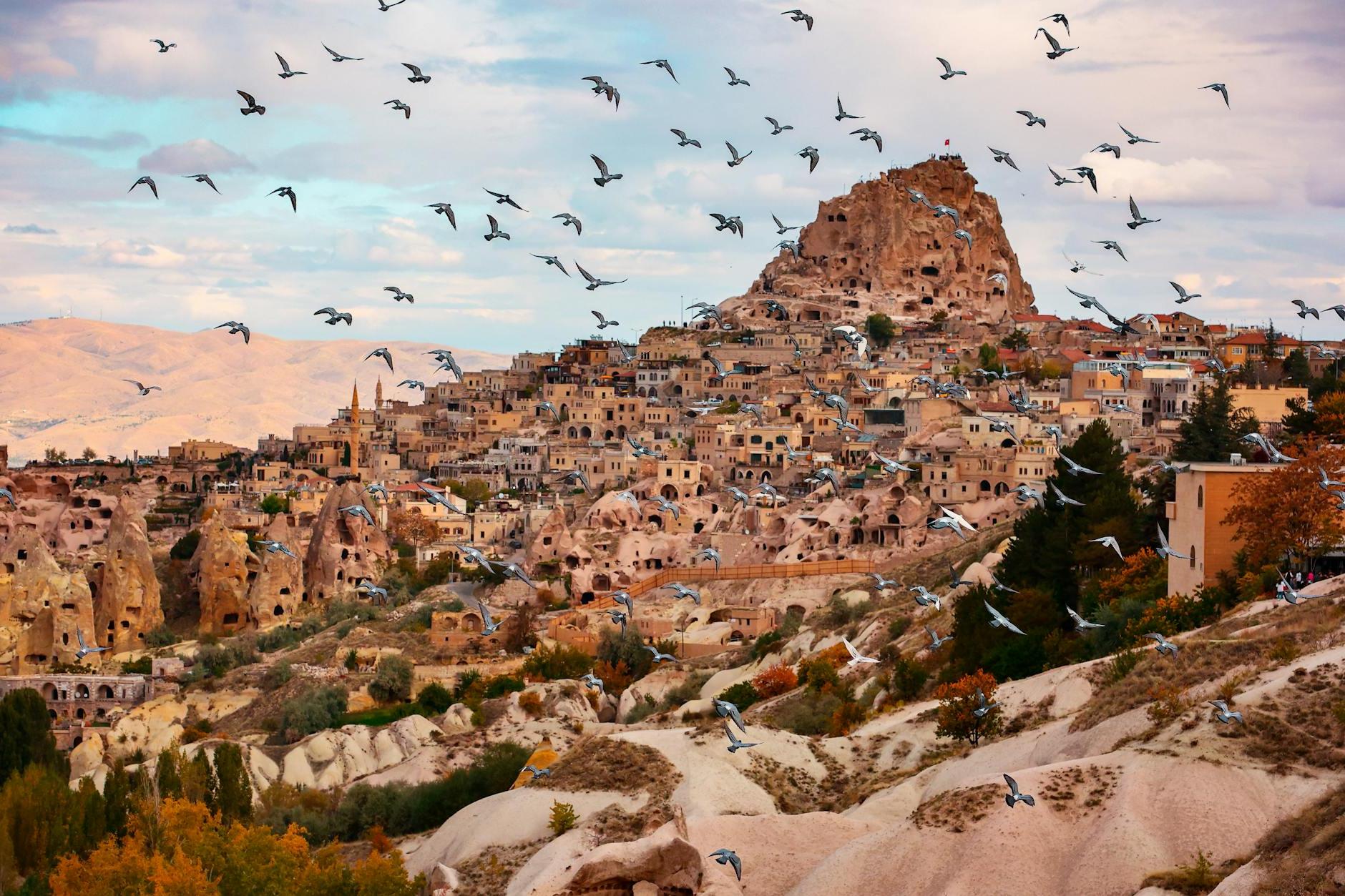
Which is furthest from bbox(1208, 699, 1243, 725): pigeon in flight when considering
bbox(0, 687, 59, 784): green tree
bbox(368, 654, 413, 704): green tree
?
bbox(368, 654, 413, 704): green tree

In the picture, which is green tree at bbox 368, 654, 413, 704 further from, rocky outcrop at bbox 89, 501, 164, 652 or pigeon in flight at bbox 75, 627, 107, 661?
rocky outcrop at bbox 89, 501, 164, 652

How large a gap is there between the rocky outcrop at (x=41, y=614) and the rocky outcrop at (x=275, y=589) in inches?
228

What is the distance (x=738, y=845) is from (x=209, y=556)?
48276 millimetres

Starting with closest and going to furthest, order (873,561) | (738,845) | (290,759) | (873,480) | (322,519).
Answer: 1. (738,845)
2. (290,759)
3. (873,561)
4. (873,480)
5. (322,519)

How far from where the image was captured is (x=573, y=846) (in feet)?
103

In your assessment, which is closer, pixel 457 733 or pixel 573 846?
pixel 573 846

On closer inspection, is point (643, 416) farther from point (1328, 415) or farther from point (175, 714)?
point (1328, 415)

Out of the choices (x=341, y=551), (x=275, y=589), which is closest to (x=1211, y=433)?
(x=341, y=551)

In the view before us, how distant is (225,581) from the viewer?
7425 cm

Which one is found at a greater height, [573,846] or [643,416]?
[643,416]

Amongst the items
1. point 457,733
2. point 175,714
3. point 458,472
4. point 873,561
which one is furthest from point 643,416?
point 457,733

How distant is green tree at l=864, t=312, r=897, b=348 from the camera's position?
110938 millimetres

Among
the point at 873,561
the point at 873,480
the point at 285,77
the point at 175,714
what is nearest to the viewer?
the point at 285,77

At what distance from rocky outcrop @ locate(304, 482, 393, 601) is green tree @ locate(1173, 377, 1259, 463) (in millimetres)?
31005
